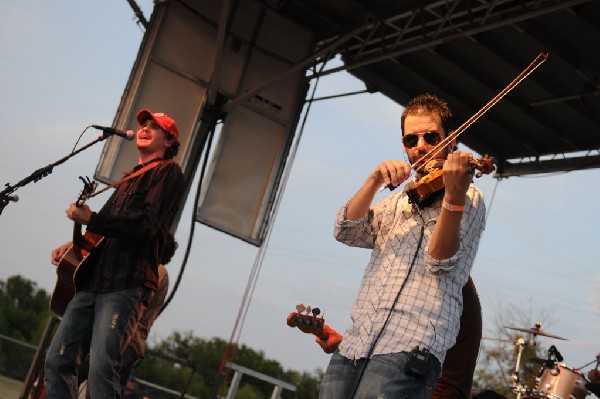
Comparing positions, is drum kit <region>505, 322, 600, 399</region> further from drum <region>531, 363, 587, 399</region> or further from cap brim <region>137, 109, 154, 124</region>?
cap brim <region>137, 109, 154, 124</region>

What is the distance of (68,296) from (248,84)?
6.15 meters

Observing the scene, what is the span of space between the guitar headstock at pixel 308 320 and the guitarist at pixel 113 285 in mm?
1081

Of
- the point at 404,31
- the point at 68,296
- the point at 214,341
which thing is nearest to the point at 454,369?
the point at 68,296

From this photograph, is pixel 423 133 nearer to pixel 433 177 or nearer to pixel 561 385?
pixel 433 177

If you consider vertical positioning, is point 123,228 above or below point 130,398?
above

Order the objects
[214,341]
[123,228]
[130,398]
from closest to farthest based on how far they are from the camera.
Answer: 1. [123,228]
2. [130,398]
3. [214,341]

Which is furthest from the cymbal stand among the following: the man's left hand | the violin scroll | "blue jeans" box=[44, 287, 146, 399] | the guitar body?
the violin scroll

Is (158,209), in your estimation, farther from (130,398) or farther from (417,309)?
(130,398)

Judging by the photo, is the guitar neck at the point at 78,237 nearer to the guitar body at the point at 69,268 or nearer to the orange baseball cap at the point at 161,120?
the guitar body at the point at 69,268

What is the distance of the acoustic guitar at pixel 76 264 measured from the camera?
14.8 ft

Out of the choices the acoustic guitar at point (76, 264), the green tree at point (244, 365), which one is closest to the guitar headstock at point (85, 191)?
the acoustic guitar at point (76, 264)

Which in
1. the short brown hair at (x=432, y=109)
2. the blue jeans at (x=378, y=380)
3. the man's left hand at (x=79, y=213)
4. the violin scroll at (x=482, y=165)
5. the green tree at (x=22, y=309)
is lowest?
the green tree at (x=22, y=309)

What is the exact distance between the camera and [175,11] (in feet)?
34.2

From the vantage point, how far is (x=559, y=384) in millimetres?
9781
